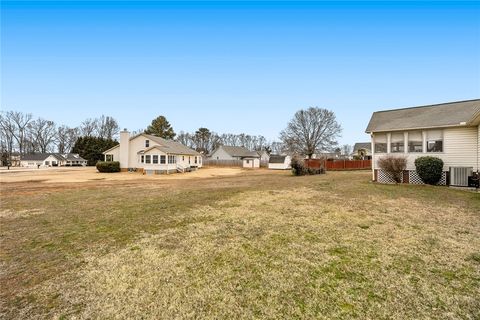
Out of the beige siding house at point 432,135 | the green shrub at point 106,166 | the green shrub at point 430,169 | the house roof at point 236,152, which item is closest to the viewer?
the beige siding house at point 432,135

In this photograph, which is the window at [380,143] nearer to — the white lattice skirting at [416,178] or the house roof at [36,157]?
the white lattice skirting at [416,178]

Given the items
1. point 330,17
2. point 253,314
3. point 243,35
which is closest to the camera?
point 253,314

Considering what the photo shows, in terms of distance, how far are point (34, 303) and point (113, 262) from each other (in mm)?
1187

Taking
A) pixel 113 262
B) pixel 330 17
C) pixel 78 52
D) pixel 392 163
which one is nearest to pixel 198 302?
pixel 113 262

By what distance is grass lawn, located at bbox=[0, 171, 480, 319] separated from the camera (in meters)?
2.77

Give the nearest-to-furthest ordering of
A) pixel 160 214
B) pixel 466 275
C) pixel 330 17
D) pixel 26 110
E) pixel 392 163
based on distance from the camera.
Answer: pixel 466 275 < pixel 160 214 < pixel 392 163 < pixel 330 17 < pixel 26 110

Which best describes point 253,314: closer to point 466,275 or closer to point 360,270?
point 360,270

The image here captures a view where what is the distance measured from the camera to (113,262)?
158 inches

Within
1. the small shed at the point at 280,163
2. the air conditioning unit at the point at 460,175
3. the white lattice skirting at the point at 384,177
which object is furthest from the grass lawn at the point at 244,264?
the small shed at the point at 280,163

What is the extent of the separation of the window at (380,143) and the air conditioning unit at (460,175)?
3840mm

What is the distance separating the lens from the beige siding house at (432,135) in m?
12.3

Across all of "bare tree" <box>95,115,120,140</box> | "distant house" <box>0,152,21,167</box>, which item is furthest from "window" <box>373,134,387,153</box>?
"bare tree" <box>95,115,120,140</box>

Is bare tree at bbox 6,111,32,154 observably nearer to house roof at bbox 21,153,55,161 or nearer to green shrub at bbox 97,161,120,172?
house roof at bbox 21,153,55,161

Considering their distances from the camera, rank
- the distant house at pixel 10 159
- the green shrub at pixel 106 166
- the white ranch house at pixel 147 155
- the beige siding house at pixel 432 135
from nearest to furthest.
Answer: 1. the beige siding house at pixel 432 135
2. the white ranch house at pixel 147 155
3. the green shrub at pixel 106 166
4. the distant house at pixel 10 159
